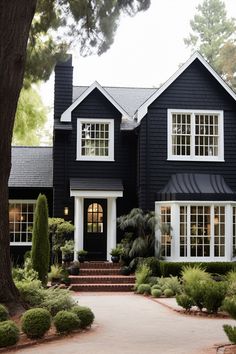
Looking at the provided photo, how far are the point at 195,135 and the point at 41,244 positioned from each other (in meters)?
7.76

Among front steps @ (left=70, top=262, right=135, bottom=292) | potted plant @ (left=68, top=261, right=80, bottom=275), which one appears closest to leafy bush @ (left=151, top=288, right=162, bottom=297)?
front steps @ (left=70, top=262, right=135, bottom=292)

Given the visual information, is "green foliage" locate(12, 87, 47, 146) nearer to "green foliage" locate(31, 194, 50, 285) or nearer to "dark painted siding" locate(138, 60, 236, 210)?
"dark painted siding" locate(138, 60, 236, 210)

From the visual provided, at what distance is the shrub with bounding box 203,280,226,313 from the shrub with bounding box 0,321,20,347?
203 inches

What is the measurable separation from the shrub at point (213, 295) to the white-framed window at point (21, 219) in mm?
12431

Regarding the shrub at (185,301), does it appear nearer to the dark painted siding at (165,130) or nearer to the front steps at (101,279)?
the front steps at (101,279)

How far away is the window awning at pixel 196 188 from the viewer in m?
21.7

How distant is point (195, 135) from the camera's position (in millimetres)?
23047

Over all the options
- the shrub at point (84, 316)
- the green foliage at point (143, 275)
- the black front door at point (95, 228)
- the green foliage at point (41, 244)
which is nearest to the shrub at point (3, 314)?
the shrub at point (84, 316)

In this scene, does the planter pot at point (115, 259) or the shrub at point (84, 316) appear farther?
the planter pot at point (115, 259)

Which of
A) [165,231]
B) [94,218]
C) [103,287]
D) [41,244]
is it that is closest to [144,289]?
[103,287]

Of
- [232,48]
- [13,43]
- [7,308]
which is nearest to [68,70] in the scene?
[13,43]

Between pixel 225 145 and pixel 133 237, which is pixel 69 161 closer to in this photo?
pixel 133 237

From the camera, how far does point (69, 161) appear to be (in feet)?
77.5

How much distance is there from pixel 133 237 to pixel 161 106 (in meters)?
5.33
